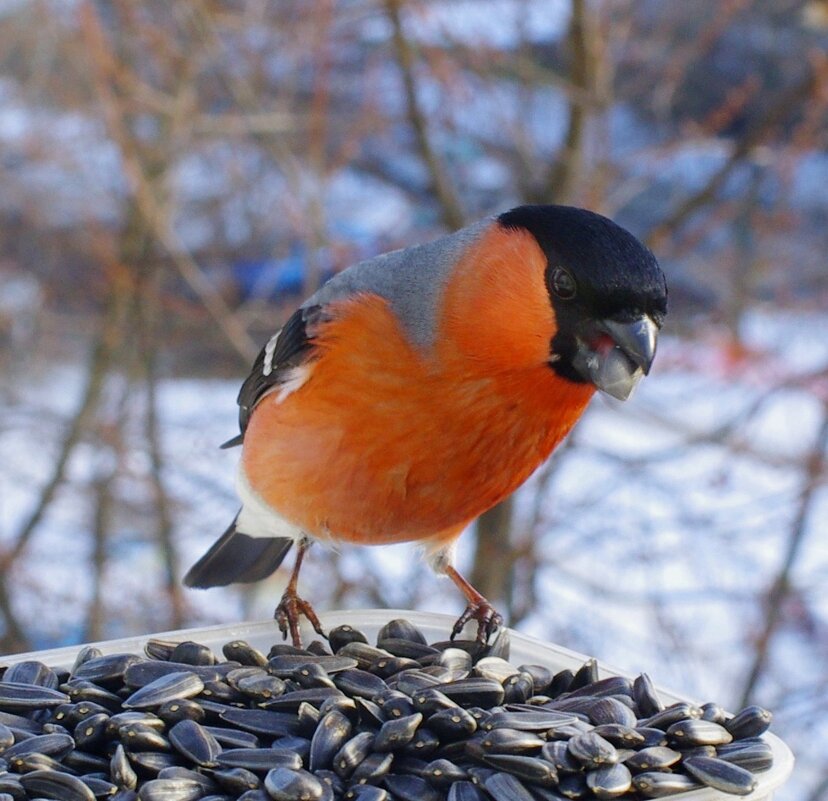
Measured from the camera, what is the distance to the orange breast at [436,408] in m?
2.15

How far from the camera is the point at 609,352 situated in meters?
2.03

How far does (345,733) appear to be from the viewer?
1.83 metres

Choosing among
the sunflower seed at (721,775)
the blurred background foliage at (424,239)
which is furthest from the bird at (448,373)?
the blurred background foliage at (424,239)

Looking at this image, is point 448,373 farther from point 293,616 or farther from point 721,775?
point 721,775

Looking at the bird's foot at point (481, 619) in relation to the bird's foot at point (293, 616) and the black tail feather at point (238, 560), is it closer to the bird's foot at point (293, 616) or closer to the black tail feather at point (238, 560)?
the bird's foot at point (293, 616)

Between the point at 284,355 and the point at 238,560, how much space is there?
67 cm

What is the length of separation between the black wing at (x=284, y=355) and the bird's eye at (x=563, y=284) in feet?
1.86

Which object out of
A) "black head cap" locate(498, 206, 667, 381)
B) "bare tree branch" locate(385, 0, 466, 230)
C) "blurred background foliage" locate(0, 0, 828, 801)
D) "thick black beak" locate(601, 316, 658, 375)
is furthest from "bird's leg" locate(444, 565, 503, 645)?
"bare tree branch" locate(385, 0, 466, 230)

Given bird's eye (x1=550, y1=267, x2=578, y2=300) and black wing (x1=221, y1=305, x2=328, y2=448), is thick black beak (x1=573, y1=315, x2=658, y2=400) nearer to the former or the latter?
bird's eye (x1=550, y1=267, x2=578, y2=300)

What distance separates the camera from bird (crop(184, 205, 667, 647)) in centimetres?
203

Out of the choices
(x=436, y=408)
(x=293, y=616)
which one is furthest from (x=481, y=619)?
(x=436, y=408)

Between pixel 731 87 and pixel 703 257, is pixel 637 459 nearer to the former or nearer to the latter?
pixel 703 257

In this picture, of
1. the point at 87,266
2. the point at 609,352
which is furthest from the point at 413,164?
the point at 609,352

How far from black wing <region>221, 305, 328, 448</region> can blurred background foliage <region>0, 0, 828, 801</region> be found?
1.42 m
